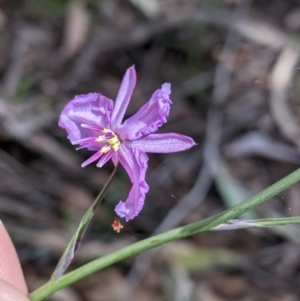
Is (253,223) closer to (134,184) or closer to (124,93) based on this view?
(134,184)

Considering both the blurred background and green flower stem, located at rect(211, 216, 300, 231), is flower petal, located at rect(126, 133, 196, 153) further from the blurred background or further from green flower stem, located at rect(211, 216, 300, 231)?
the blurred background

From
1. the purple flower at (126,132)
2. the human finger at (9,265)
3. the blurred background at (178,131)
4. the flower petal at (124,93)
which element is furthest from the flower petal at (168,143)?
the blurred background at (178,131)

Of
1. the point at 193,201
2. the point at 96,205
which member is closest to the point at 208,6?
the point at 193,201

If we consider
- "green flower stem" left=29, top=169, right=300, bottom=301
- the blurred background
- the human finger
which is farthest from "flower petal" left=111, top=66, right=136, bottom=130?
the blurred background

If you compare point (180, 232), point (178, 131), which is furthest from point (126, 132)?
point (178, 131)

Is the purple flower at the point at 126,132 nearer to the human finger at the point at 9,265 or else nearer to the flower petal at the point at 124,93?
the flower petal at the point at 124,93
